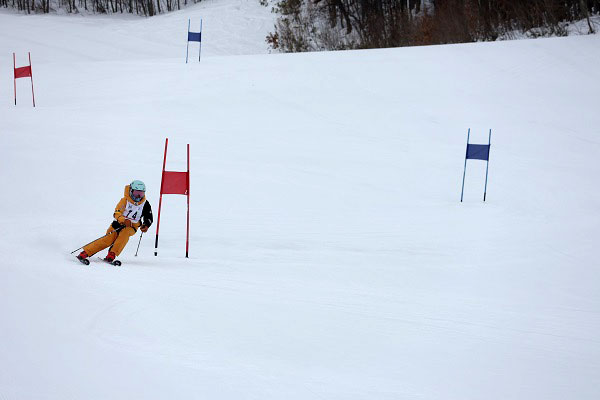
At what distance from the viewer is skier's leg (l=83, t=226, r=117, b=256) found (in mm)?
8133

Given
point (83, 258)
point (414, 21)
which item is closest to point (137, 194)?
point (83, 258)

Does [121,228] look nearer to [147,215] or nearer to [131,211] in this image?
[131,211]

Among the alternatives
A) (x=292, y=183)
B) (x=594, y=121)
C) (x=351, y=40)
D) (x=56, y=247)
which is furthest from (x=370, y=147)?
(x=351, y=40)

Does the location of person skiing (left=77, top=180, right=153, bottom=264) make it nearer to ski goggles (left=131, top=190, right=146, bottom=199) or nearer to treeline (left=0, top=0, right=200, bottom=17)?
ski goggles (left=131, top=190, right=146, bottom=199)

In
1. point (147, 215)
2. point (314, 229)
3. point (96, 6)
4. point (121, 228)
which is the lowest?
point (314, 229)

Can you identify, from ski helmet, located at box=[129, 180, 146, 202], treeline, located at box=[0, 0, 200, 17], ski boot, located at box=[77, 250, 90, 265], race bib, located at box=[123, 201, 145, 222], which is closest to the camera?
ski boot, located at box=[77, 250, 90, 265]

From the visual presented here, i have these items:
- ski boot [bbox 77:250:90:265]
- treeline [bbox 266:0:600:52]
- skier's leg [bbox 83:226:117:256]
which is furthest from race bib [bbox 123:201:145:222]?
treeline [bbox 266:0:600:52]

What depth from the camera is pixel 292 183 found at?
1349 centimetres

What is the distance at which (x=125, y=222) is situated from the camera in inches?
329

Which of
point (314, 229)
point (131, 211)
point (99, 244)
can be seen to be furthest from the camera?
point (314, 229)

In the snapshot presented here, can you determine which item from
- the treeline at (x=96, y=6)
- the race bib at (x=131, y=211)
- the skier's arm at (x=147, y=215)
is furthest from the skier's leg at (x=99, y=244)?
the treeline at (x=96, y=6)

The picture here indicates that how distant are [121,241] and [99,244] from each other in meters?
0.29

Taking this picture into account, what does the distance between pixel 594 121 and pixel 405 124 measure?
18.4 ft

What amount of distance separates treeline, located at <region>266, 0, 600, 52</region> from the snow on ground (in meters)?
4.52
